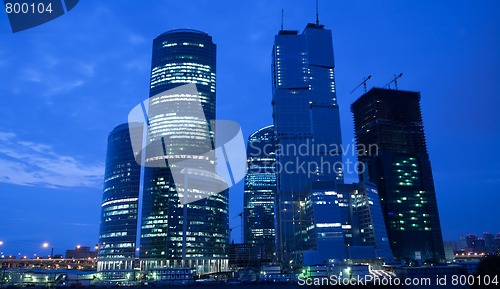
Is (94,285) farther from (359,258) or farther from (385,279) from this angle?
(359,258)

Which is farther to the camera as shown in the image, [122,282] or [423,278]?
[122,282]

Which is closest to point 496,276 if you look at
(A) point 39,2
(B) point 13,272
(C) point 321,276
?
(A) point 39,2

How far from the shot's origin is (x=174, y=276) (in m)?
162

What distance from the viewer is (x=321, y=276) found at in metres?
158

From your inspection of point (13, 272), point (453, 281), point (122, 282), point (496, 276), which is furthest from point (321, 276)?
point (13, 272)

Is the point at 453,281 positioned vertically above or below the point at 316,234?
below

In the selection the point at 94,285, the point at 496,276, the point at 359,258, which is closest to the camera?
the point at 496,276

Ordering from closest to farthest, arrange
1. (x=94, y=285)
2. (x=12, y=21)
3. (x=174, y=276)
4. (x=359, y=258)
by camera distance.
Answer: (x=12, y=21), (x=94, y=285), (x=174, y=276), (x=359, y=258)

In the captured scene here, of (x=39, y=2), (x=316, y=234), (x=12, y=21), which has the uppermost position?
(x=39, y=2)

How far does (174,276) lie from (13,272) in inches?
2508

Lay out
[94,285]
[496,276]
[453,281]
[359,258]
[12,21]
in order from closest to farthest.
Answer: [12,21] → [496,276] → [453,281] → [94,285] → [359,258]

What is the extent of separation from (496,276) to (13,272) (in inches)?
6541

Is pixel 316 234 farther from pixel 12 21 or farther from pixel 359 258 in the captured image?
pixel 12 21

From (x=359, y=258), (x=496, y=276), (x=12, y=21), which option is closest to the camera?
(x=12, y=21)
